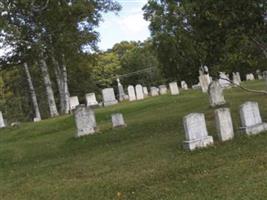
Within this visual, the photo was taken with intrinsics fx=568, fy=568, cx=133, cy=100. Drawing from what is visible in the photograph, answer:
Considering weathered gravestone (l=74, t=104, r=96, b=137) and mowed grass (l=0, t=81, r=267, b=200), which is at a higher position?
weathered gravestone (l=74, t=104, r=96, b=137)

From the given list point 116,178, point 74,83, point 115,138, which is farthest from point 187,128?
point 74,83

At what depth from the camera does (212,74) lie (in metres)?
15.8

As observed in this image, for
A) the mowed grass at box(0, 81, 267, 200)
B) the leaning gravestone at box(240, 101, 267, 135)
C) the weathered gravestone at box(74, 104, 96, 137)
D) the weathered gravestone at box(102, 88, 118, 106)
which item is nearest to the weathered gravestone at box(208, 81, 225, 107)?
the mowed grass at box(0, 81, 267, 200)

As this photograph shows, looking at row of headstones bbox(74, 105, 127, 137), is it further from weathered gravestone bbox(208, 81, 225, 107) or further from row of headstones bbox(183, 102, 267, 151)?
row of headstones bbox(183, 102, 267, 151)

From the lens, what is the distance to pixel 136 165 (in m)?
13.5

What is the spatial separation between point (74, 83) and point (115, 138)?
40623 mm

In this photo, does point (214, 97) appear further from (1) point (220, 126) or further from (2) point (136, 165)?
(2) point (136, 165)

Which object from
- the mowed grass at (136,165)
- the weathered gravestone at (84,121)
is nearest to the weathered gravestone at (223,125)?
the mowed grass at (136,165)

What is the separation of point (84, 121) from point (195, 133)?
290 inches

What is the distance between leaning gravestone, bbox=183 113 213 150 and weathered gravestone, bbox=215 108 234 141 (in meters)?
0.35

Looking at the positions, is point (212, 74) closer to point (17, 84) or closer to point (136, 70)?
point (17, 84)

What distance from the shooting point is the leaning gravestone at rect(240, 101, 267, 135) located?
15359 millimetres

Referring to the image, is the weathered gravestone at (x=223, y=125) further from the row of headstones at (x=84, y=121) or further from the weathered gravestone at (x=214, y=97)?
the weathered gravestone at (x=214, y=97)

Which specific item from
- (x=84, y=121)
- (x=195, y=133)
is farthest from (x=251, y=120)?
(x=84, y=121)
